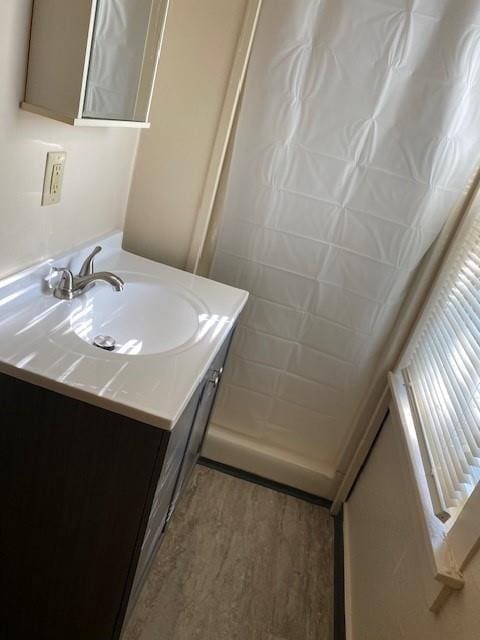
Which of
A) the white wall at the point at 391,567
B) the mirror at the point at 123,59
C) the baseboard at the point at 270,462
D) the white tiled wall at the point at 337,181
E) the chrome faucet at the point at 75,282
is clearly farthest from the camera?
the baseboard at the point at 270,462

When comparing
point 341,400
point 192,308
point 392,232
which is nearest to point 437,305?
point 392,232

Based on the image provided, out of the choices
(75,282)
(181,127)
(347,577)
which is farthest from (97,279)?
(347,577)

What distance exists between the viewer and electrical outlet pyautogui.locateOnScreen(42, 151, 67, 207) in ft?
4.04

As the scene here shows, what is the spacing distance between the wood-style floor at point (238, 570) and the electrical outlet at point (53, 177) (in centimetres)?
127

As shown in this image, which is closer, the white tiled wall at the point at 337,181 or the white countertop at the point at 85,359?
the white countertop at the point at 85,359

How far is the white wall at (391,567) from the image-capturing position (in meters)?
1.00

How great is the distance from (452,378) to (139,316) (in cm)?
94

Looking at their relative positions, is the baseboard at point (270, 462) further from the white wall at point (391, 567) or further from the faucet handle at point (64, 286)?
the faucet handle at point (64, 286)

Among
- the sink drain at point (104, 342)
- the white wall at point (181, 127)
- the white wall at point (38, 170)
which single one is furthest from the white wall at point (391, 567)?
the white wall at point (38, 170)

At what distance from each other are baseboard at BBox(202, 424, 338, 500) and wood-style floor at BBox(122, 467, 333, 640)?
0.07m

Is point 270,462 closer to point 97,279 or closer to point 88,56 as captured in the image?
point 97,279

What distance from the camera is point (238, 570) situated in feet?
5.97

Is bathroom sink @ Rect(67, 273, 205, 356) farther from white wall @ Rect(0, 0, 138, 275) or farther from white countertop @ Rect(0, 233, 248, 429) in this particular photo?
white wall @ Rect(0, 0, 138, 275)

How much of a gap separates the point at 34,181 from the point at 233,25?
0.87 metres
